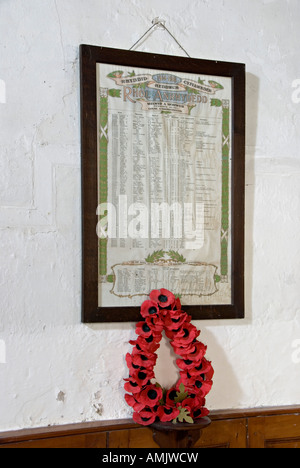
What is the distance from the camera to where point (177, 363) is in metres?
1.95

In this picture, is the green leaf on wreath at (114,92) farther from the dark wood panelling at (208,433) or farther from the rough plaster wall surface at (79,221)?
the dark wood panelling at (208,433)

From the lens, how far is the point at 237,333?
2.08m

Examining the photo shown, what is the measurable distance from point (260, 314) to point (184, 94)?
86 centimetres

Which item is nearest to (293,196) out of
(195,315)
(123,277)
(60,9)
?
(195,315)

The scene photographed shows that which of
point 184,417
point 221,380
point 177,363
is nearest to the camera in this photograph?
point 184,417

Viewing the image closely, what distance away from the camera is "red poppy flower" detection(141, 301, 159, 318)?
1927 millimetres

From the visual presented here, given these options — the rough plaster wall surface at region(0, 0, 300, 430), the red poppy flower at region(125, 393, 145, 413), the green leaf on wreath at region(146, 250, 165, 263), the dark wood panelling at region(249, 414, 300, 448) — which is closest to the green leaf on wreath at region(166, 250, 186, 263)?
the green leaf on wreath at region(146, 250, 165, 263)

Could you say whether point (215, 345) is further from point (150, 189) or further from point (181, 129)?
point (181, 129)

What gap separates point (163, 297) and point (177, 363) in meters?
0.23

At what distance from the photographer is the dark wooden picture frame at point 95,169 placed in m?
1.90

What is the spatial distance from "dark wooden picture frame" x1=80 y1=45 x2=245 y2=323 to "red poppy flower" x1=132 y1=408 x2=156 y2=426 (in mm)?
302

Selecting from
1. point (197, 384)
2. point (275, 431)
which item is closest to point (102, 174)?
point (197, 384)

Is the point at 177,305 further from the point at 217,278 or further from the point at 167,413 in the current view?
the point at 167,413

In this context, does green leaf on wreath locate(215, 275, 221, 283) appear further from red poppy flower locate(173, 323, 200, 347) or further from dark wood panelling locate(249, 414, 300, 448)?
dark wood panelling locate(249, 414, 300, 448)
